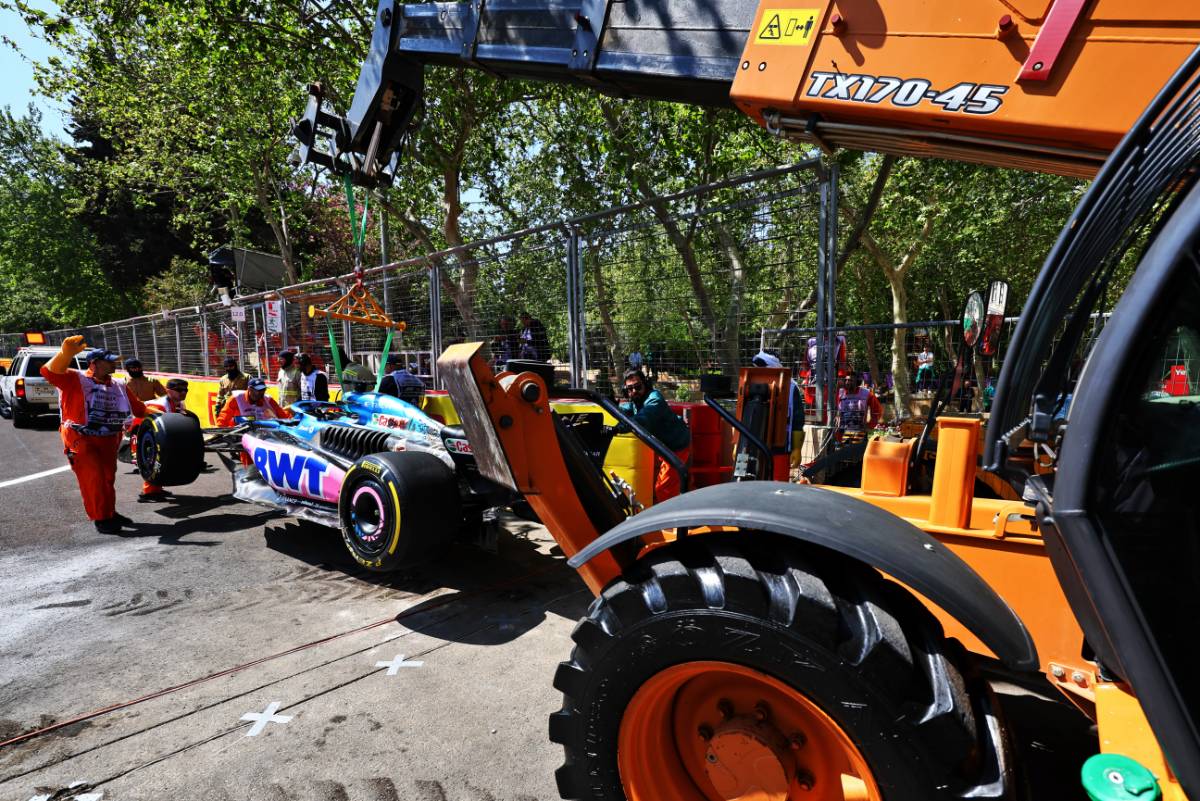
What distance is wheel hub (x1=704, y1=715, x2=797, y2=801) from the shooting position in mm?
1706

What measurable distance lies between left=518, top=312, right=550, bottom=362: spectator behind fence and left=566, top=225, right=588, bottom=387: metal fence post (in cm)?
62

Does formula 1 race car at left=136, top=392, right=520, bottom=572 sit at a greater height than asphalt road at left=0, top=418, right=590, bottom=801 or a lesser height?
greater

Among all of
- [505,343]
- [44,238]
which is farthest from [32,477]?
[44,238]

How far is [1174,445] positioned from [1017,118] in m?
1.15

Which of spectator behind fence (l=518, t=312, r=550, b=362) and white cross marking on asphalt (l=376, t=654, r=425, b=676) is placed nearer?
white cross marking on asphalt (l=376, t=654, r=425, b=676)

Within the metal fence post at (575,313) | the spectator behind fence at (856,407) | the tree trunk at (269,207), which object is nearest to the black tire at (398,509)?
the metal fence post at (575,313)

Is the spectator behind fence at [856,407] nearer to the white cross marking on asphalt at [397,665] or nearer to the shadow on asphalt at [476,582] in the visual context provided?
the shadow on asphalt at [476,582]

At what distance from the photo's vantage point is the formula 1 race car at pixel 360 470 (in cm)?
408

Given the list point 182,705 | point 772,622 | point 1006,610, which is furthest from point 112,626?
point 1006,610

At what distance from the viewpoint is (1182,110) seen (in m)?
1.27

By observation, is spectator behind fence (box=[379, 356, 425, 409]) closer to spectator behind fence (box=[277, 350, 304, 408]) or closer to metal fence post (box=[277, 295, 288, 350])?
spectator behind fence (box=[277, 350, 304, 408])

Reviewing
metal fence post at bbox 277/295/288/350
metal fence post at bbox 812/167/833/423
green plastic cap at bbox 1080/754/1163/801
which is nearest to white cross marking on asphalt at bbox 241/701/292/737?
green plastic cap at bbox 1080/754/1163/801

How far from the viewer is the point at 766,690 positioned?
1.76 metres

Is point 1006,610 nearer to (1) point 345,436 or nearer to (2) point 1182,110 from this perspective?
(2) point 1182,110
